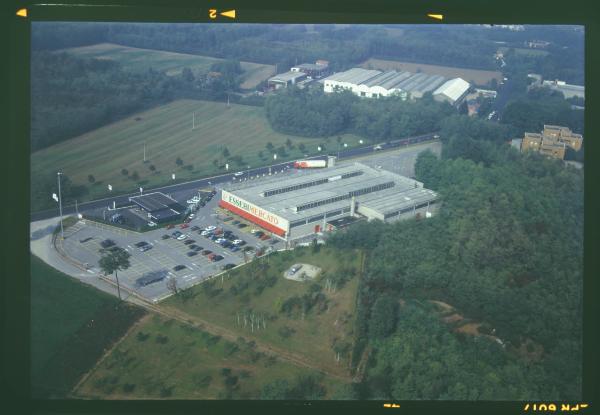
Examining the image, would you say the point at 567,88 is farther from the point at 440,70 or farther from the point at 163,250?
the point at 440,70

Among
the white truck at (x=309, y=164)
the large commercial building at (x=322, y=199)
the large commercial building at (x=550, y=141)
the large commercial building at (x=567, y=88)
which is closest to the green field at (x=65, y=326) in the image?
the large commercial building at (x=322, y=199)

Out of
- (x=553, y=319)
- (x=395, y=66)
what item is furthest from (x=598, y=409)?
(x=395, y=66)

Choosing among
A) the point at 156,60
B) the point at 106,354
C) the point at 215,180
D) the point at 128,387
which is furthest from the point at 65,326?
the point at 156,60

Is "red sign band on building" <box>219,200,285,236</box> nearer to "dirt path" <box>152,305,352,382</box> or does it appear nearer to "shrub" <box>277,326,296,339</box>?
"dirt path" <box>152,305,352,382</box>

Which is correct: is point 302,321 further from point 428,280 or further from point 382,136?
point 382,136

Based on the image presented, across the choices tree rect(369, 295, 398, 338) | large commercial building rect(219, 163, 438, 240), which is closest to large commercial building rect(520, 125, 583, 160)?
large commercial building rect(219, 163, 438, 240)

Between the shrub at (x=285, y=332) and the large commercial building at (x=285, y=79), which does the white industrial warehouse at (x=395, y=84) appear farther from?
the shrub at (x=285, y=332)

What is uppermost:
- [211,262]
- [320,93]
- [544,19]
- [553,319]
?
[544,19]
